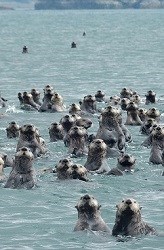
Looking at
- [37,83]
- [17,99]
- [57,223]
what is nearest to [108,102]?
[17,99]

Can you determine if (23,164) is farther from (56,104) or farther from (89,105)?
(56,104)

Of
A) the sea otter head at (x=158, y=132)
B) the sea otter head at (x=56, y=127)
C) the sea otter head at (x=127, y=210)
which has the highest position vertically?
the sea otter head at (x=158, y=132)

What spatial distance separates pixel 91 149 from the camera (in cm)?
3625

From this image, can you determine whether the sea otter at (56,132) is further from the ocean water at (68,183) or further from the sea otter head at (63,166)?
the sea otter head at (63,166)

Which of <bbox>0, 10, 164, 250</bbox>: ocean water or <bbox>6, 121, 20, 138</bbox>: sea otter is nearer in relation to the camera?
<bbox>0, 10, 164, 250</bbox>: ocean water

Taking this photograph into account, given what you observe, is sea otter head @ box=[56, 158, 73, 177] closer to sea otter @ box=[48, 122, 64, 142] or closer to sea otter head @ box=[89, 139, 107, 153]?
sea otter head @ box=[89, 139, 107, 153]

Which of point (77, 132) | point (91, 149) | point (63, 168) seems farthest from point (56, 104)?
point (63, 168)

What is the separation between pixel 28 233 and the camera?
28.3 metres

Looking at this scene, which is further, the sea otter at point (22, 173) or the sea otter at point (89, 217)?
the sea otter at point (22, 173)

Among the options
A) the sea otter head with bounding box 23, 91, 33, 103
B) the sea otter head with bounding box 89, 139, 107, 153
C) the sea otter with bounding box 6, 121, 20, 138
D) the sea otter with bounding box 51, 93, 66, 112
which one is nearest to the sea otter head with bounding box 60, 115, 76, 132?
the sea otter with bounding box 6, 121, 20, 138

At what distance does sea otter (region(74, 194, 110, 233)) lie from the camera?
27623 mm

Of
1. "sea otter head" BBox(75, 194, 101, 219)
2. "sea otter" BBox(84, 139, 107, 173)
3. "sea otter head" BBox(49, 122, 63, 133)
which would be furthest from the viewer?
"sea otter head" BBox(49, 122, 63, 133)

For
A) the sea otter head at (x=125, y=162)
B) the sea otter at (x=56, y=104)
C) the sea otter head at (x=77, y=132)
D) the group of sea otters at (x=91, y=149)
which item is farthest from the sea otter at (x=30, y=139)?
the sea otter at (x=56, y=104)

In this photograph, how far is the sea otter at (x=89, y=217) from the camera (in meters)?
27.6
